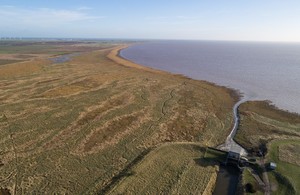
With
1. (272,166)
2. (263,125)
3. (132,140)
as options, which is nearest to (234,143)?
(272,166)

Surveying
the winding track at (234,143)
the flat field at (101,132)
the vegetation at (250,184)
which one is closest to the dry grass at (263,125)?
the winding track at (234,143)

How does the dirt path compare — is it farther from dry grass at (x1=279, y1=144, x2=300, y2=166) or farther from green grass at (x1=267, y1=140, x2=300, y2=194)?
dry grass at (x1=279, y1=144, x2=300, y2=166)

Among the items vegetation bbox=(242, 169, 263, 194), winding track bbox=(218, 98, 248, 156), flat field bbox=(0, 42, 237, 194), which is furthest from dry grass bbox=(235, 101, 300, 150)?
vegetation bbox=(242, 169, 263, 194)

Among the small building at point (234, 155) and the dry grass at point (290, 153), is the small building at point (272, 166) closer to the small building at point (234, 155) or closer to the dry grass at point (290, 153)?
the dry grass at point (290, 153)

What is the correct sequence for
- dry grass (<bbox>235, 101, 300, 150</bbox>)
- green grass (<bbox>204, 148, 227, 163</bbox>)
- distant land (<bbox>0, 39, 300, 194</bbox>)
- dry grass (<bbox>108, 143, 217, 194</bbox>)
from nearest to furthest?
dry grass (<bbox>108, 143, 217, 194</bbox>) → distant land (<bbox>0, 39, 300, 194</bbox>) → green grass (<bbox>204, 148, 227, 163</bbox>) → dry grass (<bbox>235, 101, 300, 150</bbox>)

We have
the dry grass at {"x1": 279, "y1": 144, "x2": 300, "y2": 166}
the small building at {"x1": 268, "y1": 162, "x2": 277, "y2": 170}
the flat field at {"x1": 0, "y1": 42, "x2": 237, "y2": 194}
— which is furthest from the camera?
the dry grass at {"x1": 279, "y1": 144, "x2": 300, "y2": 166}

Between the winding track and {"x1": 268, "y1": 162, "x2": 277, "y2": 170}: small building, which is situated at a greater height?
{"x1": 268, "y1": 162, "x2": 277, "y2": 170}: small building

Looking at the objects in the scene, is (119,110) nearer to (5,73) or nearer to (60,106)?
(60,106)

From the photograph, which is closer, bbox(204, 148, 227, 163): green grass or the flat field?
the flat field

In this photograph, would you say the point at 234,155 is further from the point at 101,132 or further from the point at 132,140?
the point at 101,132
